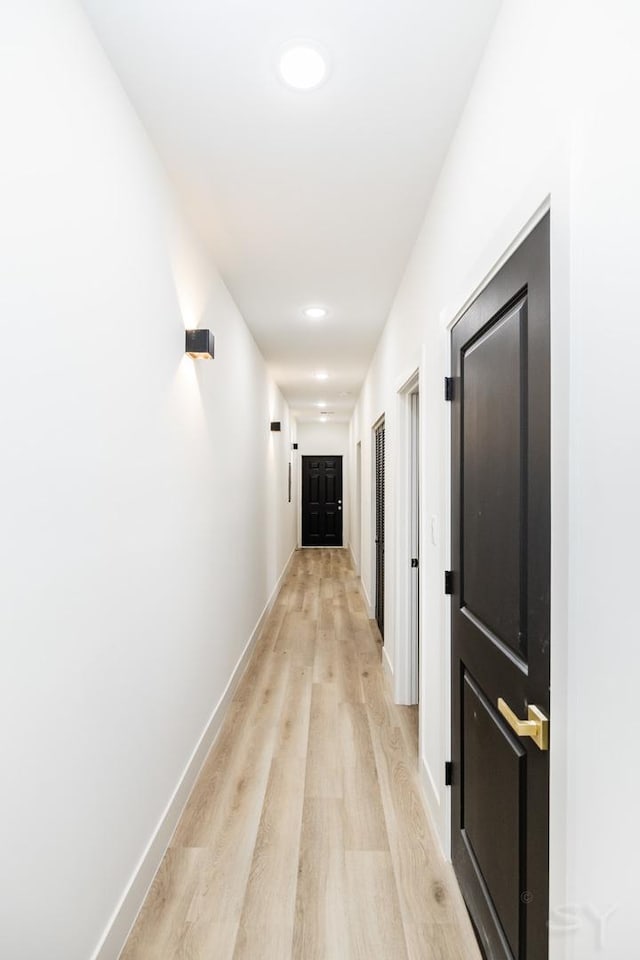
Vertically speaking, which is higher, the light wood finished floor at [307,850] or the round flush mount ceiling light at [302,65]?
the round flush mount ceiling light at [302,65]

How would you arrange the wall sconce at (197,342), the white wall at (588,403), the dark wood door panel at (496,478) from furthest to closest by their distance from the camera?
the wall sconce at (197,342)
the dark wood door panel at (496,478)
the white wall at (588,403)

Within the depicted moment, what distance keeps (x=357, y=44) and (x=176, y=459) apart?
155 centimetres

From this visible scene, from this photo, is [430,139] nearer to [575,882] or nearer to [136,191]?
[136,191]

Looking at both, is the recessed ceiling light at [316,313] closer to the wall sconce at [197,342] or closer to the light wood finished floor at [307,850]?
the wall sconce at [197,342]

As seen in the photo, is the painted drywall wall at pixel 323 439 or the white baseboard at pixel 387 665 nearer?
the white baseboard at pixel 387 665

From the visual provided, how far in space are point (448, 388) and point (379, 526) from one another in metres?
3.20

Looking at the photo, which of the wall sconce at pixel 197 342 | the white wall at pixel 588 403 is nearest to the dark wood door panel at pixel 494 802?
the white wall at pixel 588 403

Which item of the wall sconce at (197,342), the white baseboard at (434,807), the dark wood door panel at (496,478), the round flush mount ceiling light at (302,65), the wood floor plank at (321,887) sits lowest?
the wood floor plank at (321,887)

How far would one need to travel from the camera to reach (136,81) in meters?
1.59

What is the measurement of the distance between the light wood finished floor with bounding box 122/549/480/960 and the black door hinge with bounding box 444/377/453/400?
1.73m

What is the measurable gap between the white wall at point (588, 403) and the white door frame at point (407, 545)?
77.0 inches

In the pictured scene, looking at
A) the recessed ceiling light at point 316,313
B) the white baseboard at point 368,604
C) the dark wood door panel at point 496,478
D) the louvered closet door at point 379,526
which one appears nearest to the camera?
the dark wood door panel at point 496,478

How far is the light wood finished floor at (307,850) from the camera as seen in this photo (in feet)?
5.00

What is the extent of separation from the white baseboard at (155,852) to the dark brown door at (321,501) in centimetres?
736
